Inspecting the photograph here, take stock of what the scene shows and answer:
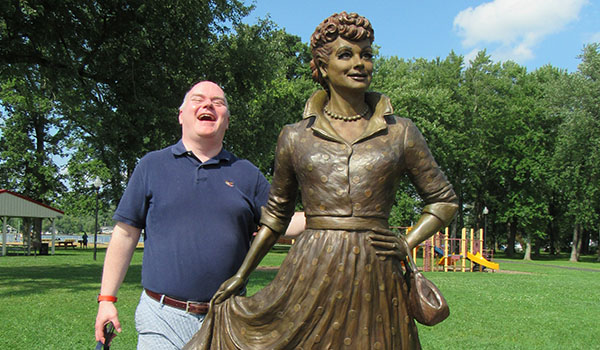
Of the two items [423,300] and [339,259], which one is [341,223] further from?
[423,300]

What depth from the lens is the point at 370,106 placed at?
2.67m

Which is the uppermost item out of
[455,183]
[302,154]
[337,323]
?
[455,183]

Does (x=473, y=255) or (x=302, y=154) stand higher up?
(x=302, y=154)

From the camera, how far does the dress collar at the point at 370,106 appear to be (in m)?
2.51

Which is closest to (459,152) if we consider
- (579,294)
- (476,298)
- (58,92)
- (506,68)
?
(506,68)

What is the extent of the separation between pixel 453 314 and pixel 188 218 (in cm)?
860

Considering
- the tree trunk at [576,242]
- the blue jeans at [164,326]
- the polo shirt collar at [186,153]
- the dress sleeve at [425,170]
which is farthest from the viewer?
the tree trunk at [576,242]

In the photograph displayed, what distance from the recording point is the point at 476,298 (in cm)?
1270

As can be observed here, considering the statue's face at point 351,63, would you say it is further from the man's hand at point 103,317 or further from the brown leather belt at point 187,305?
the man's hand at point 103,317

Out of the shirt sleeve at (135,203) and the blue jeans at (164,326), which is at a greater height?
the shirt sleeve at (135,203)

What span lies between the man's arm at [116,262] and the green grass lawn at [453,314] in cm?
452

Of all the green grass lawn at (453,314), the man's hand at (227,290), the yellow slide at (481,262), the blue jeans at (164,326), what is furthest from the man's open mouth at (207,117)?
the yellow slide at (481,262)

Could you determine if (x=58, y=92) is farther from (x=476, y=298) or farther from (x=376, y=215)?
(x=376, y=215)

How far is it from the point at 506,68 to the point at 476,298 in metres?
32.0
